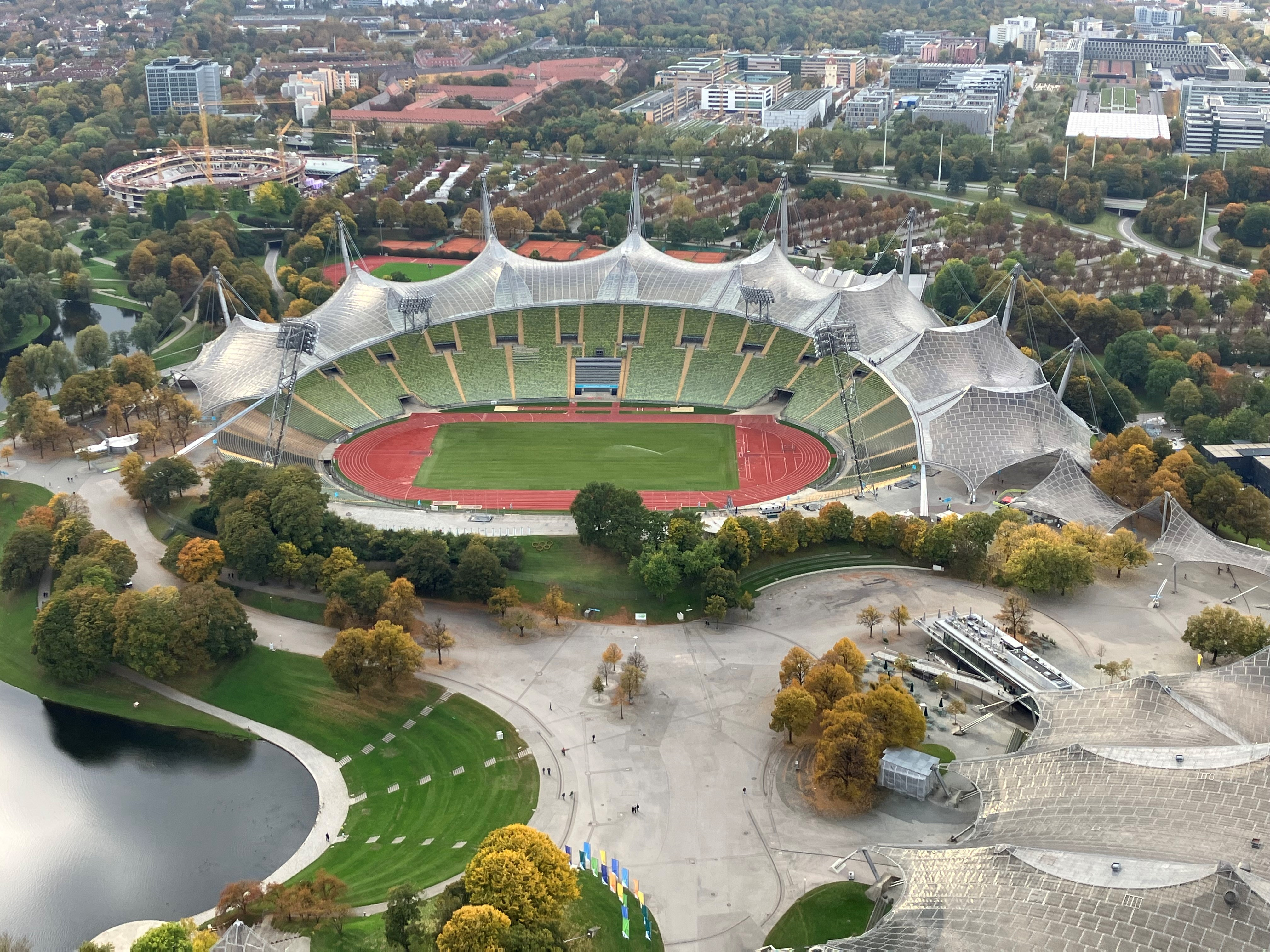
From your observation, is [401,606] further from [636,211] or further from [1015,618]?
[636,211]

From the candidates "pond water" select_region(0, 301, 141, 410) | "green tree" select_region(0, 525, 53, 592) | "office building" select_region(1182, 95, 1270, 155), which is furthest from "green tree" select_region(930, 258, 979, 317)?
"green tree" select_region(0, 525, 53, 592)

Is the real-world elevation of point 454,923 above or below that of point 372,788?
above

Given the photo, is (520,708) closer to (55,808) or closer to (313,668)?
(313,668)

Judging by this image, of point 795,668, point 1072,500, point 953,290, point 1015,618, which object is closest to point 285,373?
point 795,668

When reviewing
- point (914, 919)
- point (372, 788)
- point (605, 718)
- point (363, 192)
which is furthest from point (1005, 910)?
point (363, 192)

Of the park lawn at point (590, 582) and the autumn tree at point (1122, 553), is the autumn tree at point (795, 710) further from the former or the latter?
the autumn tree at point (1122, 553)
